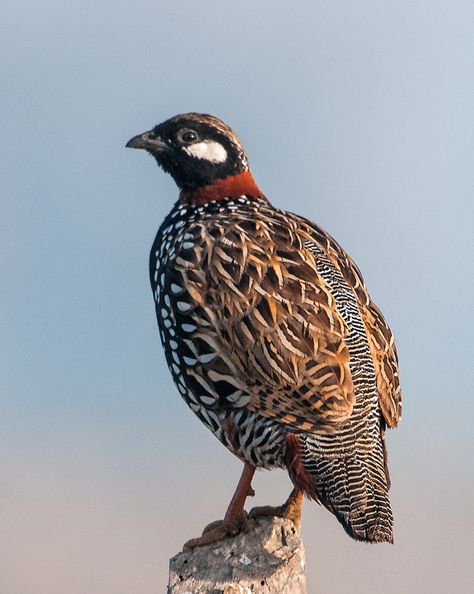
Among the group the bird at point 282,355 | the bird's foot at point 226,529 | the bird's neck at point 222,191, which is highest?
the bird's neck at point 222,191

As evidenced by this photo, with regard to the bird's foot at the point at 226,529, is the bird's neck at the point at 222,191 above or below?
above

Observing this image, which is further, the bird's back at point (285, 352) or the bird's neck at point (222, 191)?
the bird's neck at point (222, 191)

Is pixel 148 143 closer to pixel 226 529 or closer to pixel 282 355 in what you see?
pixel 282 355

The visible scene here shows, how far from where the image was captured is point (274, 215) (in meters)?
8.41

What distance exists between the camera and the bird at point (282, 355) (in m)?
7.23

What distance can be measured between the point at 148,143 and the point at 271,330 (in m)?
2.41

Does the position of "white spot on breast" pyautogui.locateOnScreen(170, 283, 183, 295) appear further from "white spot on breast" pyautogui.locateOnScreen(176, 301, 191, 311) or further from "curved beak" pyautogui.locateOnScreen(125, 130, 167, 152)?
"curved beak" pyautogui.locateOnScreen(125, 130, 167, 152)

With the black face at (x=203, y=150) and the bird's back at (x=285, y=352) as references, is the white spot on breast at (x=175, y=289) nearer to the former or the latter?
the bird's back at (x=285, y=352)

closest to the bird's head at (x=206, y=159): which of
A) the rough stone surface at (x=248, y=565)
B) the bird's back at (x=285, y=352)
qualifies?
the bird's back at (x=285, y=352)

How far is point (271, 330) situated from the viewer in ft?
24.4

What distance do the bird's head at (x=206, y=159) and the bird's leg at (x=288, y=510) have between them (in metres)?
2.47

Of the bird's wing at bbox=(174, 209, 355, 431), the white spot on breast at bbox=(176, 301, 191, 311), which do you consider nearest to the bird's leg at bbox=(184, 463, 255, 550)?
the bird's wing at bbox=(174, 209, 355, 431)

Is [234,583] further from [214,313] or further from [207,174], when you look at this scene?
Answer: [207,174]

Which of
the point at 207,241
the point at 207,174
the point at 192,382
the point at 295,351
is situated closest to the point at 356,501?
the point at 295,351
